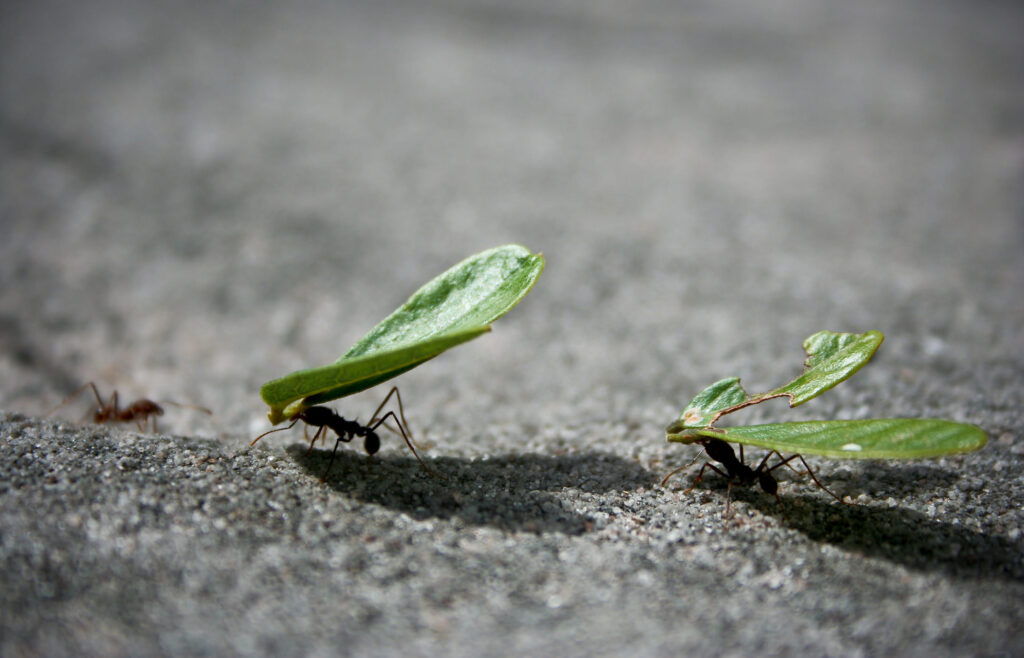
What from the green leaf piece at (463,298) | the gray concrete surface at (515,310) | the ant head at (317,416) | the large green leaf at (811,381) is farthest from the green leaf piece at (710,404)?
the ant head at (317,416)

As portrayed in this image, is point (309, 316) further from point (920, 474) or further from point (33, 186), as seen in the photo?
point (920, 474)

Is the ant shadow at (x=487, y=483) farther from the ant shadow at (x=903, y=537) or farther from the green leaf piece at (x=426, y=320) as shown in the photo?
the ant shadow at (x=903, y=537)

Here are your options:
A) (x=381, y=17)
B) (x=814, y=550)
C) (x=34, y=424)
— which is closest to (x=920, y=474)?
(x=814, y=550)

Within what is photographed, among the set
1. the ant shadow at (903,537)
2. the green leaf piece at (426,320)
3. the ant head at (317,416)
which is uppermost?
the green leaf piece at (426,320)

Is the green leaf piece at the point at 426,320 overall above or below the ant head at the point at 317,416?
above

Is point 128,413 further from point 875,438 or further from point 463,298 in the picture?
point 875,438
